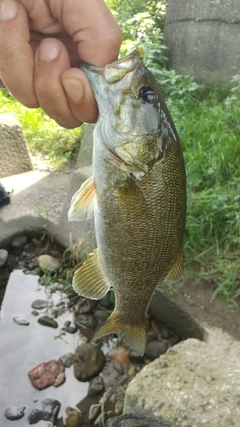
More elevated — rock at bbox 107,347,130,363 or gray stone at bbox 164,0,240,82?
gray stone at bbox 164,0,240,82

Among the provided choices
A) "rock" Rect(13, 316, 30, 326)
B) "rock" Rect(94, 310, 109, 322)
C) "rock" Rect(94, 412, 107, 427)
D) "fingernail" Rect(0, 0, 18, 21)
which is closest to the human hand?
"fingernail" Rect(0, 0, 18, 21)

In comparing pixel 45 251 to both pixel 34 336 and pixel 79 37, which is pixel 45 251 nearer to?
pixel 34 336

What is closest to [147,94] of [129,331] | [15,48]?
[15,48]

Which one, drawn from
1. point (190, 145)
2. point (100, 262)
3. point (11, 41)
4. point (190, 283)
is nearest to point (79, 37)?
point (11, 41)

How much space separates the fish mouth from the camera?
141 centimetres

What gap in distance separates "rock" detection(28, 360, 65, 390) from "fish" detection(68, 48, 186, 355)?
2065mm

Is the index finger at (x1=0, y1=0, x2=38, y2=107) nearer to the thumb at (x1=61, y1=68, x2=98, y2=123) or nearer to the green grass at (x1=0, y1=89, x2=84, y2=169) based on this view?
the thumb at (x1=61, y1=68, x2=98, y2=123)

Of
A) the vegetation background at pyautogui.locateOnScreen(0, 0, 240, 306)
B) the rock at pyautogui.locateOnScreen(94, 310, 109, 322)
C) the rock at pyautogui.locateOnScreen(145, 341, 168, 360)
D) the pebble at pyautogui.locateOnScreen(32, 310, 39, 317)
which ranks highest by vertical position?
the vegetation background at pyautogui.locateOnScreen(0, 0, 240, 306)

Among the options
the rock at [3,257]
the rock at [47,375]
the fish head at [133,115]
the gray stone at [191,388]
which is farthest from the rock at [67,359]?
the fish head at [133,115]

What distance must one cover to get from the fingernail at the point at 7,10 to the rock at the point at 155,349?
288 centimetres

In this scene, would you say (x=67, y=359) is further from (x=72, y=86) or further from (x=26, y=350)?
(x=72, y=86)

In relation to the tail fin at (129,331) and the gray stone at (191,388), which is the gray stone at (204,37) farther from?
the tail fin at (129,331)

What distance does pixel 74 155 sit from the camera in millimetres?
5922

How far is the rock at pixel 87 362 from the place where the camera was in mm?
3480
